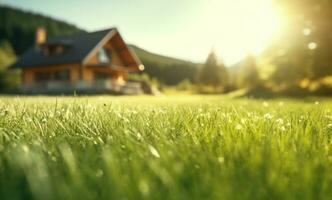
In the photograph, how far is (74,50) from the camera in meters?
44.7

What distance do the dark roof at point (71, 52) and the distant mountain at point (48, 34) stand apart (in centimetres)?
5669

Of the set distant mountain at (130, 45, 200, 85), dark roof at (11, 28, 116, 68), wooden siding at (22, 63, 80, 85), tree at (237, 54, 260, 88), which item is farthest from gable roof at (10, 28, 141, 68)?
distant mountain at (130, 45, 200, 85)

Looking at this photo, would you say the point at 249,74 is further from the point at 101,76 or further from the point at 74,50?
the point at 74,50

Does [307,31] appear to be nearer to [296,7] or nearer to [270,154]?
[296,7]

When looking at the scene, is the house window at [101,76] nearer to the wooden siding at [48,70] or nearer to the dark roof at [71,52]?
the wooden siding at [48,70]

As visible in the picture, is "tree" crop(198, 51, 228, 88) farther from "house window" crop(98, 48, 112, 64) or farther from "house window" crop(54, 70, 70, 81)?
"house window" crop(54, 70, 70, 81)

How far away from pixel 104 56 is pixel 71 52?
3.87 m

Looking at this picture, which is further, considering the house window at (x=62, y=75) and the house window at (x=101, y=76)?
the house window at (x=101, y=76)

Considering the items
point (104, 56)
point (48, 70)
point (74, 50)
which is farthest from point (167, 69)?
point (74, 50)

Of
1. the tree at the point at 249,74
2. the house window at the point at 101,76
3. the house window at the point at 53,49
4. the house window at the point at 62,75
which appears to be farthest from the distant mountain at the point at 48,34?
the house window at the point at 62,75

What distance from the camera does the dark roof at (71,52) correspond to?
43.2 meters

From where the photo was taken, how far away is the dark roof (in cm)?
4325

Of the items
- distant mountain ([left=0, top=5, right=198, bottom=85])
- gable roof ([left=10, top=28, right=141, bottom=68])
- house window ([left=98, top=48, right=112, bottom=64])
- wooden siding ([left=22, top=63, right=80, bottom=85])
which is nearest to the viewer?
gable roof ([left=10, top=28, right=141, bottom=68])

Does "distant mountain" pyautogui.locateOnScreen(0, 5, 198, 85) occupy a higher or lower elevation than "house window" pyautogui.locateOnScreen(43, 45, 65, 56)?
higher
